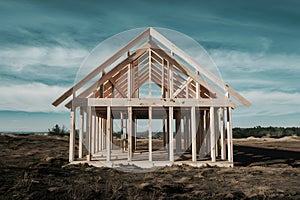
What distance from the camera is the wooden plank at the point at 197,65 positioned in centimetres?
1192

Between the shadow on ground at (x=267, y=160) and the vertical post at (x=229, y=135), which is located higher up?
the vertical post at (x=229, y=135)

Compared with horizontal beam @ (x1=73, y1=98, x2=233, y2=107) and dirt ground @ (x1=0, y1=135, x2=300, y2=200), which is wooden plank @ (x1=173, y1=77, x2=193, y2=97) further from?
dirt ground @ (x1=0, y1=135, x2=300, y2=200)

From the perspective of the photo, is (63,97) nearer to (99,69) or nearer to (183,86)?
(99,69)

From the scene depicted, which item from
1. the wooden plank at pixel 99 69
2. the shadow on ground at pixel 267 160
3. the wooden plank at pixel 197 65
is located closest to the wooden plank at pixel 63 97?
the wooden plank at pixel 99 69

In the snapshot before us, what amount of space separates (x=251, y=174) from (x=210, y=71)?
4.41m

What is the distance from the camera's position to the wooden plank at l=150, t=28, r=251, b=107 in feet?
39.1

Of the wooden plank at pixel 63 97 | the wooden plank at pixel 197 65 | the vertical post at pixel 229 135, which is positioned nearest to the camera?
the wooden plank at pixel 63 97

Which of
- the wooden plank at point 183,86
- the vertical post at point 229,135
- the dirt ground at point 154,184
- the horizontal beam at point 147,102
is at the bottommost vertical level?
the dirt ground at point 154,184

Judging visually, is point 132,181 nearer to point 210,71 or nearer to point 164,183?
point 164,183

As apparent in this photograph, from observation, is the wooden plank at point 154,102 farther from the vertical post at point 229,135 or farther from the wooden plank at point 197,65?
the wooden plank at point 197,65

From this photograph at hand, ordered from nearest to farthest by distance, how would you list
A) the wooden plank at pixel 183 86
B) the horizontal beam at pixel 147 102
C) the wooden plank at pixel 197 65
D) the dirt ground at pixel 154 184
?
1. the dirt ground at pixel 154 184
2. the wooden plank at pixel 197 65
3. the horizontal beam at pixel 147 102
4. the wooden plank at pixel 183 86

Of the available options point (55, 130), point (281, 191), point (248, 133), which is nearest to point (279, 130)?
point (248, 133)

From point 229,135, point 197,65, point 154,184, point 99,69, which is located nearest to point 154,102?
point 197,65

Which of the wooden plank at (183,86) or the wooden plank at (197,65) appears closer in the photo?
the wooden plank at (197,65)
